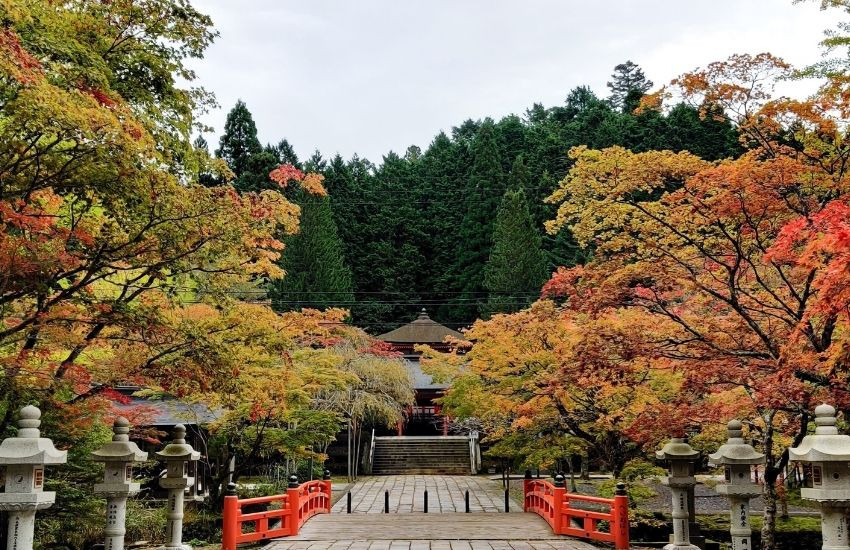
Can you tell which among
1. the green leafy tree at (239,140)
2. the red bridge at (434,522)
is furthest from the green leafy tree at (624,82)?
the red bridge at (434,522)

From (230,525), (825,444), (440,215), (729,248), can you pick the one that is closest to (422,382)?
(440,215)

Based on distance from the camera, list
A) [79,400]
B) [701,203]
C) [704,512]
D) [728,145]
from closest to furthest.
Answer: [701,203], [79,400], [704,512], [728,145]

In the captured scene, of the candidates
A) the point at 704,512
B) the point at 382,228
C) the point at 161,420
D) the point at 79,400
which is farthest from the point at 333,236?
the point at 79,400

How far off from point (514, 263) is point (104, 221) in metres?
34.7

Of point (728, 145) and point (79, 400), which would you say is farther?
point (728, 145)

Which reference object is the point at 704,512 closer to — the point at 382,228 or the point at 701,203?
the point at 701,203

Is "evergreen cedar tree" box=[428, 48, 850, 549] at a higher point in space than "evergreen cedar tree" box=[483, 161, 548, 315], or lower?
lower

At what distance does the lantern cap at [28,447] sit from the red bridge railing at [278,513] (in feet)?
17.3

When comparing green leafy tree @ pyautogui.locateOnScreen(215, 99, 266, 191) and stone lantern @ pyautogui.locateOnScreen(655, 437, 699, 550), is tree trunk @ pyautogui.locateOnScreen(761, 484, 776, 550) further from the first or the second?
green leafy tree @ pyautogui.locateOnScreen(215, 99, 266, 191)

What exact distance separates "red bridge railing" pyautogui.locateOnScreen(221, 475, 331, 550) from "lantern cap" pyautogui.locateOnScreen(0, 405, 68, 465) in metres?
5.29

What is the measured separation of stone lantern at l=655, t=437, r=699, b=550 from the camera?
385 inches

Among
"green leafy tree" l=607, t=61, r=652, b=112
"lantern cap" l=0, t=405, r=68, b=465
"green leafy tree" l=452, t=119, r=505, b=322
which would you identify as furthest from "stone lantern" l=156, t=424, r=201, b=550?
"green leafy tree" l=607, t=61, r=652, b=112

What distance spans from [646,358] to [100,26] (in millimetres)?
7744

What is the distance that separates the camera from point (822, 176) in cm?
825
